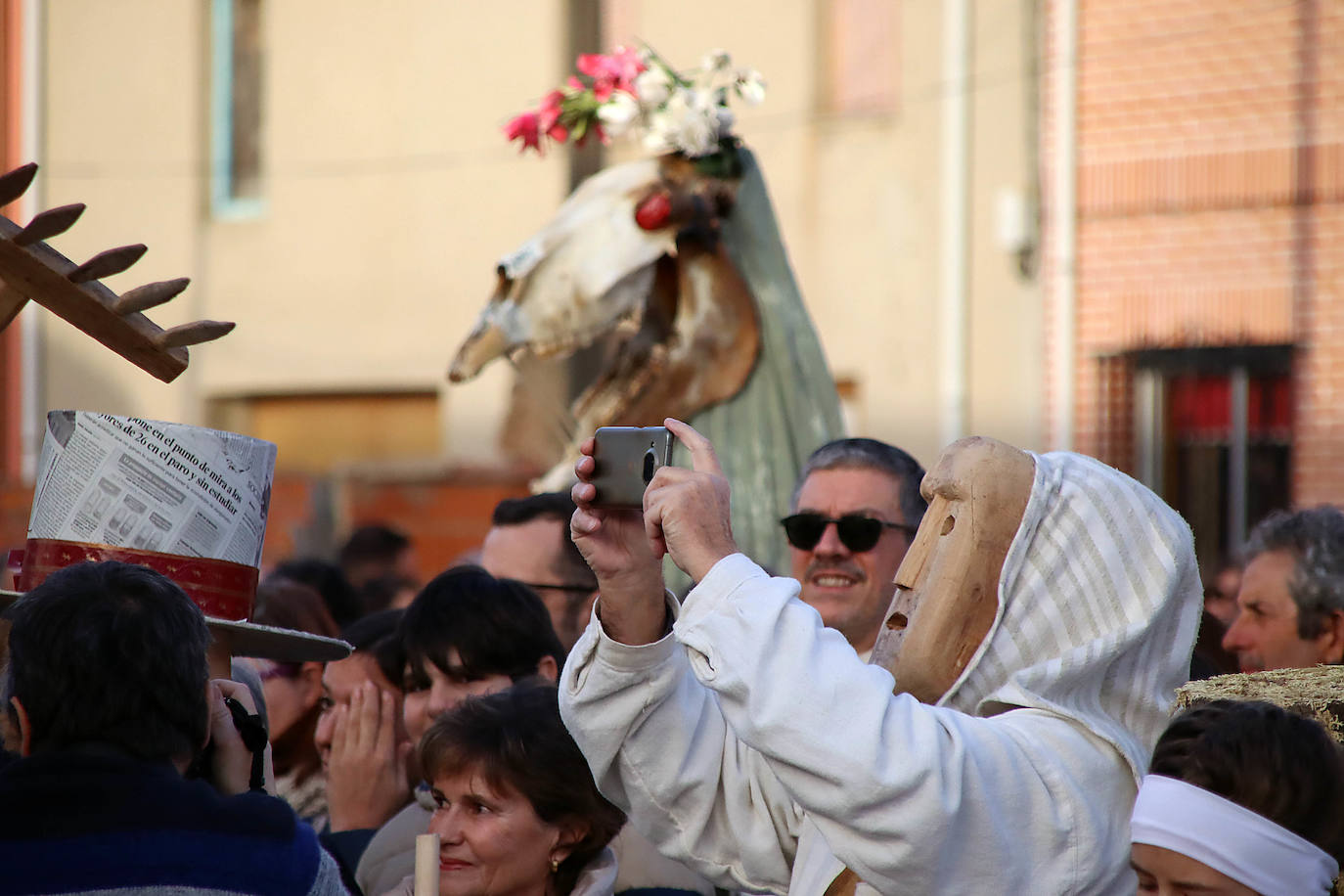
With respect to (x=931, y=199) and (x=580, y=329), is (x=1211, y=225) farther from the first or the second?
(x=580, y=329)

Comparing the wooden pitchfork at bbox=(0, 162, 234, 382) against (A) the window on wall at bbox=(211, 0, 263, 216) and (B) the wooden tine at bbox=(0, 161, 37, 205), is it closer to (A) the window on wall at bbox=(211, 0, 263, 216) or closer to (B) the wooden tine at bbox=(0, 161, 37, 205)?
(B) the wooden tine at bbox=(0, 161, 37, 205)

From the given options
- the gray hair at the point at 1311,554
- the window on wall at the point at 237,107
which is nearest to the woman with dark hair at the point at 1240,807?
the gray hair at the point at 1311,554

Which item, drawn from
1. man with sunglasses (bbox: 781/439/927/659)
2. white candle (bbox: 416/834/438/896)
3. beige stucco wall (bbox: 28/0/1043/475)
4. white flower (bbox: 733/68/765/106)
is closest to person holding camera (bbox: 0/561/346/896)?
white candle (bbox: 416/834/438/896)

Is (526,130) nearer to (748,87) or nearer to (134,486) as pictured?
(748,87)

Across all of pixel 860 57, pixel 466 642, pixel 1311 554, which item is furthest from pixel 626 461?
pixel 860 57

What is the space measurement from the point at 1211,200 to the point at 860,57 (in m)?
2.81

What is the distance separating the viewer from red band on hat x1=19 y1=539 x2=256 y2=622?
2.59 meters

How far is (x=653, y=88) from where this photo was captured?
197 inches

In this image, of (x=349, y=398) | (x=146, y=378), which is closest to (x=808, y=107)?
(x=349, y=398)

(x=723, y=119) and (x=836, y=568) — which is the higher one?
(x=723, y=119)

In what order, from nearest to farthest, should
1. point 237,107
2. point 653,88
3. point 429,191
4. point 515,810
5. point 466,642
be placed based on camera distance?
point 515,810, point 466,642, point 653,88, point 429,191, point 237,107

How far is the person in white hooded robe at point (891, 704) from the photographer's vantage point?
80.4 inches

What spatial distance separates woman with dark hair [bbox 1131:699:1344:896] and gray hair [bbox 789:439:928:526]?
1.55 metres

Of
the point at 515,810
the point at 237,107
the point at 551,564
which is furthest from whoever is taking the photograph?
the point at 237,107
